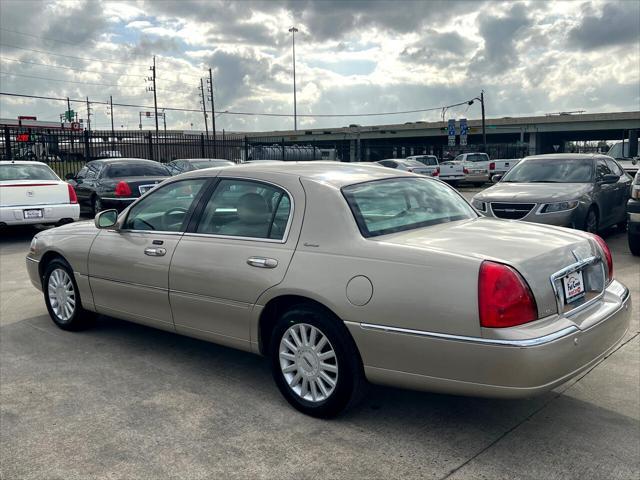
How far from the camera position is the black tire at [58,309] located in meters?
5.25

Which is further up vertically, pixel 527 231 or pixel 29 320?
pixel 527 231

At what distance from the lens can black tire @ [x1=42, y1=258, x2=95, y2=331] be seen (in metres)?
5.25

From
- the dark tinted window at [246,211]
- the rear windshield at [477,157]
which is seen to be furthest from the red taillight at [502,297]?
the rear windshield at [477,157]

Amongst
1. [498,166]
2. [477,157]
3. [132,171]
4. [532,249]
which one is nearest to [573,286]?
[532,249]

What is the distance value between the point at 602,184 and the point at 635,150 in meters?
8.21

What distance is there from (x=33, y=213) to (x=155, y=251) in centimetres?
721

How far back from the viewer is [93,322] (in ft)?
17.9

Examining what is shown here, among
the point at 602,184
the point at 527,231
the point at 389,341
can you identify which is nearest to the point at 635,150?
the point at 602,184

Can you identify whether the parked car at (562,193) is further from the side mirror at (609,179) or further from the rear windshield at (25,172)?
the rear windshield at (25,172)

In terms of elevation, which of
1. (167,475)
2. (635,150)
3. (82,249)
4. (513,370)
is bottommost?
(167,475)

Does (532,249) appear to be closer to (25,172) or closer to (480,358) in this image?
(480,358)

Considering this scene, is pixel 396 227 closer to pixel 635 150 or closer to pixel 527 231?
pixel 527 231

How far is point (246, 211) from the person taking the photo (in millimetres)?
4066

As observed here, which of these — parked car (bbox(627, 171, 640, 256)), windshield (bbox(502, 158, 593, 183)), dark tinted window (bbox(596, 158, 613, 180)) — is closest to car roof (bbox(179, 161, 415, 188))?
parked car (bbox(627, 171, 640, 256))
